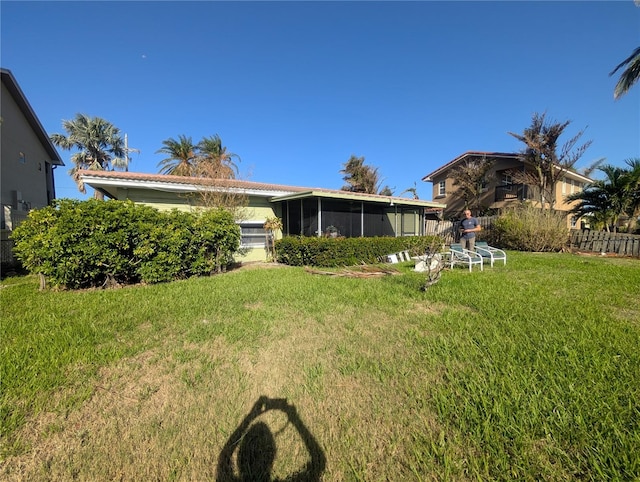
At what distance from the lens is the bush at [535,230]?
12.6 m

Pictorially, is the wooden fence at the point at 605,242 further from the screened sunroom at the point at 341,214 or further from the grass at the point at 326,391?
the grass at the point at 326,391

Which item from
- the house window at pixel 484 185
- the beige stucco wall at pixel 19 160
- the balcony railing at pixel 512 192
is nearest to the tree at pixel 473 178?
the house window at pixel 484 185

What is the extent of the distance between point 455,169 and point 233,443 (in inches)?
1003

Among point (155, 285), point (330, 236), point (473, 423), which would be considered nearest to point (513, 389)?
point (473, 423)

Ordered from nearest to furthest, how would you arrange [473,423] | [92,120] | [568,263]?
[473,423] < [568,263] < [92,120]

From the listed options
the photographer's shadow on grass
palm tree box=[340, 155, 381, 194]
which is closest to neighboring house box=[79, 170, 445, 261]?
the photographer's shadow on grass

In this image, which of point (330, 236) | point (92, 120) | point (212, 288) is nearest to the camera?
point (212, 288)

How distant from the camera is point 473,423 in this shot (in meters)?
2.04

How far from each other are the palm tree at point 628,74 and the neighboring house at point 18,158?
27.6 meters

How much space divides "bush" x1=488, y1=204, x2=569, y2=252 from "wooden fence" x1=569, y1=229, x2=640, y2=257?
749 millimetres

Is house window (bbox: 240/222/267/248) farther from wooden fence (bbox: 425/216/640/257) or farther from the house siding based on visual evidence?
wooden fence (bbox: 425/216/640/257)

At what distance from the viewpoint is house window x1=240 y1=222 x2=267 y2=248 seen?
11.3 m

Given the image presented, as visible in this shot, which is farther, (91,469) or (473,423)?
(473,423)

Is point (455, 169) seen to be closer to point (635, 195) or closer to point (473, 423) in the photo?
point (635, 195)
